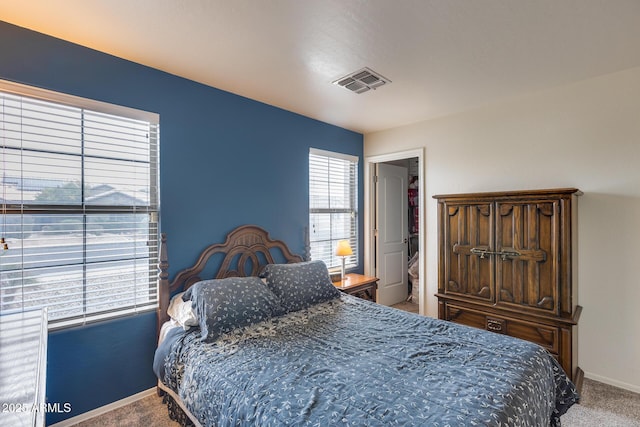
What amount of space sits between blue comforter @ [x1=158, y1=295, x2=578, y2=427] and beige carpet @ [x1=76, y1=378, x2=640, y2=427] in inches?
15.7

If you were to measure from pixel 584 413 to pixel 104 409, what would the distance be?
11.3 feet

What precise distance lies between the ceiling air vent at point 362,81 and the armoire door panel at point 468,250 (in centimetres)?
140

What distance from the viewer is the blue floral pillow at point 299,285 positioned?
2543 mm

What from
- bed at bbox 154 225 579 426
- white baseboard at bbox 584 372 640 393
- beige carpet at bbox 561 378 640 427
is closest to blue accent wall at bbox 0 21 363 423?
bed at bbox 154 225 579 426

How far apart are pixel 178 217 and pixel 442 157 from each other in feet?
9.59

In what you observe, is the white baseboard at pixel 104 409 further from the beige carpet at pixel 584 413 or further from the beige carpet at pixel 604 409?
the beige carpet at pixel 604 409

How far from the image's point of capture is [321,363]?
5.38ft

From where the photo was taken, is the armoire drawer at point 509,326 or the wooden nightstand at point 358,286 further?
the wooden nightstand at point 358,286

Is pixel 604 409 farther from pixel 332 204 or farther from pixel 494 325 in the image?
pixel 332 204

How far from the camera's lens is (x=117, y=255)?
2.25m

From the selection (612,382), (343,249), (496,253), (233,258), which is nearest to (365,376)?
(233,258)

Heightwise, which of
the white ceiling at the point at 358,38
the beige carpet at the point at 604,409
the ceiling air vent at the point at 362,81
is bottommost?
the beige carpet at the point at 604,409

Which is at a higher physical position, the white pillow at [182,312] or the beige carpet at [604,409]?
the white pillow at [182,312]

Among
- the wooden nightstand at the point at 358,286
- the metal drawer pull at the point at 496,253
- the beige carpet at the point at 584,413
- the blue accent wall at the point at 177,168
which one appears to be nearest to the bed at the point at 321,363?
the beige carpet at the point at 584,413
